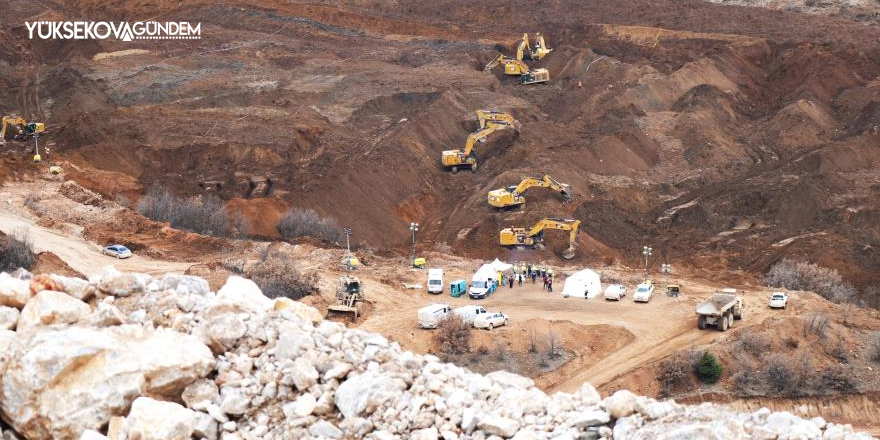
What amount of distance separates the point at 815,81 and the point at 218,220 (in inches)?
1847

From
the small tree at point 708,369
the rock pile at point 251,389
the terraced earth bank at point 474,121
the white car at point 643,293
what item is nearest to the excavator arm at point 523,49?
the terraced earth bank at point 474,121

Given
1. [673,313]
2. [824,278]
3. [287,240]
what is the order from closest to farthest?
[673,313], [824,278], [287,240]

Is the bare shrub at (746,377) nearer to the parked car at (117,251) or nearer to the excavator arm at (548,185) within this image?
the parked car at (117,251)

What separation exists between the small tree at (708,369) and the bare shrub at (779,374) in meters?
1.32

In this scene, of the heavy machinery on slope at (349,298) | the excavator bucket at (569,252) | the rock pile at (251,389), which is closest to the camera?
the rock pile at (251,389)

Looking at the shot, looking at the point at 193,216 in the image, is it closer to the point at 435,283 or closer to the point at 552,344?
the point at 435,283

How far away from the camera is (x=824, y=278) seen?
41.0 metres

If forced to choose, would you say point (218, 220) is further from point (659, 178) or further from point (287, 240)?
point (659, 178)

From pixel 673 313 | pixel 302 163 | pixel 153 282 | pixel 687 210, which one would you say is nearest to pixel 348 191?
pixel 302 163

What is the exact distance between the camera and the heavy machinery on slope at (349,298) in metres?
34.1

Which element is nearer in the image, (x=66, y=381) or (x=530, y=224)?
(x=66, y=381)

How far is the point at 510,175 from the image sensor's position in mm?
55094

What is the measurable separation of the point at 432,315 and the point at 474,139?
30.2 m

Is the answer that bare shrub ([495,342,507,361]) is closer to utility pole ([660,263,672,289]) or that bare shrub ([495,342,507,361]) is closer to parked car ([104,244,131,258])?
utility pole ([660,263,672,289])
